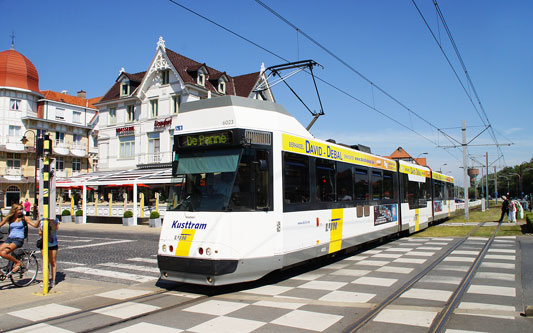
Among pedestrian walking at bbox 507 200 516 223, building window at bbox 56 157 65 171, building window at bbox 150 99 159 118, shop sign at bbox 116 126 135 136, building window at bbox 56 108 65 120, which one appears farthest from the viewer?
building window at bbox 56 108 65 120

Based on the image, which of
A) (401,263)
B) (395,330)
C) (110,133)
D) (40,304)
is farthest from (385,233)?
(110,133)

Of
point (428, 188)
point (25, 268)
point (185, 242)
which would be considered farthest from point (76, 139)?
point (185, 242)

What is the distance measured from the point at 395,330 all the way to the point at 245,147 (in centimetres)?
398

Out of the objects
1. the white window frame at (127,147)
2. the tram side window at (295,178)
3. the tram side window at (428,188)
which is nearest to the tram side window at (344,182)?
the tram side window at (295,178)

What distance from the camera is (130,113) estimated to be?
3972cm

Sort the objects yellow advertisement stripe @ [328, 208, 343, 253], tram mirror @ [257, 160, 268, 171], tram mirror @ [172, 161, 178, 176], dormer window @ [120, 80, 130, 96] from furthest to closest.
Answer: dormer window @ [120, 80, 130, 96] < yellow advertisement stripe @ [328, 208, 343, 253] < tram mirror @ [172, 161, 178, 176] < tram mirror @ [257, 160, 268, 171]

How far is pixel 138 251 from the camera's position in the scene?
14484 mm

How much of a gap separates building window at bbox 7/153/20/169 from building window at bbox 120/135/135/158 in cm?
1689

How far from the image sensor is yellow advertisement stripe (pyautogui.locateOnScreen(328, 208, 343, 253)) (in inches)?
407

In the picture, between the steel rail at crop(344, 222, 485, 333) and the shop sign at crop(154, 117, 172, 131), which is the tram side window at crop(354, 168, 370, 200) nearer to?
the steel rail at crop(344, 222, 485, 333)

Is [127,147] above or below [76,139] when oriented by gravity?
below

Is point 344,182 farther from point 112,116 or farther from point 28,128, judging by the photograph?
point 28,128

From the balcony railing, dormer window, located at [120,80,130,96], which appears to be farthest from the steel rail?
dormer window, located at [120,80,130,96]

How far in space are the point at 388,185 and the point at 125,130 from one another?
30348mm
